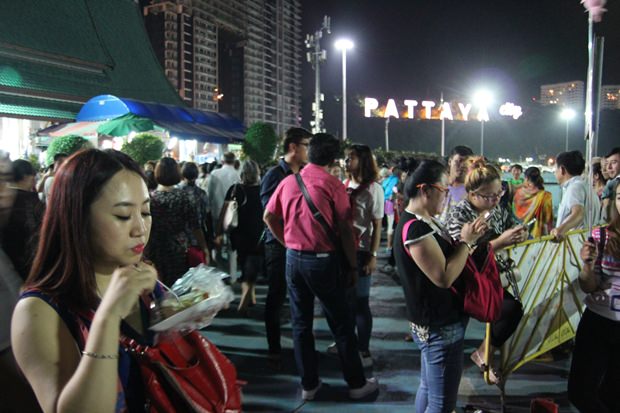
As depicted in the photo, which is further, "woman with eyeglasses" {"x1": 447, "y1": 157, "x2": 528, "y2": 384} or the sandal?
the sandal

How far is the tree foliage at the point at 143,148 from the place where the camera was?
8.85m

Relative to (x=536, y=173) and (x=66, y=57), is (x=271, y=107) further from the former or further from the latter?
(x=536, y=173)

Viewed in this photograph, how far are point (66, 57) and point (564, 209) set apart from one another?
586 inches

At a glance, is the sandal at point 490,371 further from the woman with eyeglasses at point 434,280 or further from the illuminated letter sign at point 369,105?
the illuminated letter sign at point 369,105

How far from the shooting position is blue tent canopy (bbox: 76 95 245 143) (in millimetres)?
9727

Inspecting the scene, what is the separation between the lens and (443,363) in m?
2.71

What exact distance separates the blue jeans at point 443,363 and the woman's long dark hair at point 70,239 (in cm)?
195

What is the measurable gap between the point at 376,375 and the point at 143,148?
6351 mm

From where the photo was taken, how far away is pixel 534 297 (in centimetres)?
417

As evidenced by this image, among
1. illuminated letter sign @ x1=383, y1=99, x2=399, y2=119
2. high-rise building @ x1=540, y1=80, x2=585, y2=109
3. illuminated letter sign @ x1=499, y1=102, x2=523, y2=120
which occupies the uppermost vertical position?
high-rise building @ x1=540, y1=80, x2=585, y2=109

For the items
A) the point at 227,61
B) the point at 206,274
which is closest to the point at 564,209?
the point at 206,274

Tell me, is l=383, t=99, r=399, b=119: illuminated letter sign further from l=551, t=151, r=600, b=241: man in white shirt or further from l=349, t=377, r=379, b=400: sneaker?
l=349, t=377, r=379, b=400: sneaker

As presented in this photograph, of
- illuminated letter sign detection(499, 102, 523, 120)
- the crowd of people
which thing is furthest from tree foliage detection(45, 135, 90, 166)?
illuminated letter sign detection(499, 102, 523, 120)

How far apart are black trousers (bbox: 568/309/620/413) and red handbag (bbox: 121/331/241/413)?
7.96 feet
